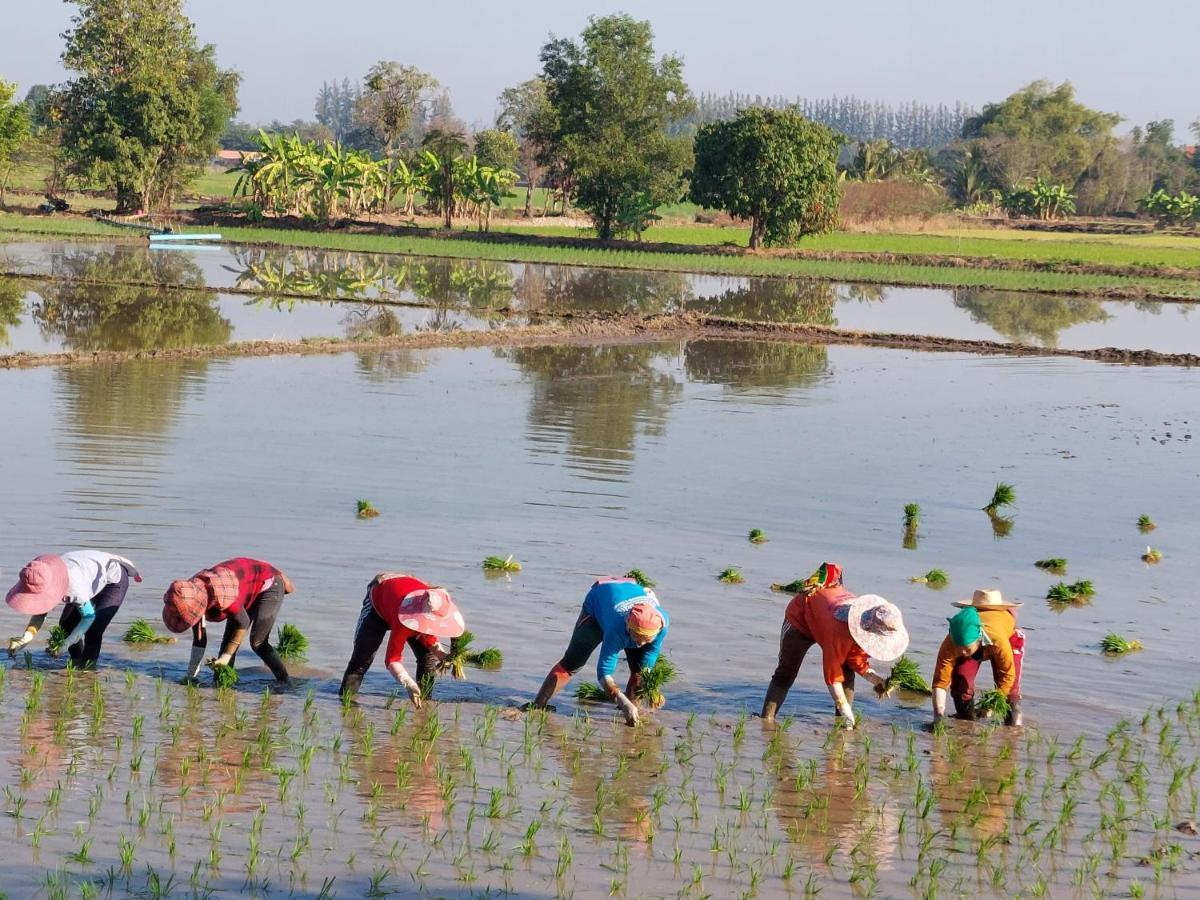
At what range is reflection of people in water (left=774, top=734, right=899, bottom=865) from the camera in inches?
267

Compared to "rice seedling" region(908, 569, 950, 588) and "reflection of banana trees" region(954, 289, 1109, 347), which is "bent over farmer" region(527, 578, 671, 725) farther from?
"reflection of banana trees" region(954, 289, 1109, 347)

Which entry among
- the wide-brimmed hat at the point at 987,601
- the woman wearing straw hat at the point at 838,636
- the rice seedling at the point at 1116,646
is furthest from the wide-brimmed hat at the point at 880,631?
the rice seedling at the point at 1116,646

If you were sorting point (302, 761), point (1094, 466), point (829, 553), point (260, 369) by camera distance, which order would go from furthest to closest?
point (260, 369)
point (1094, 466)
point (829, 553)
point (302, 761)

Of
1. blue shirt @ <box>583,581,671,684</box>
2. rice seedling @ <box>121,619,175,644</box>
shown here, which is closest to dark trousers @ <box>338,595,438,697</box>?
blue shirt @ <box>583,581,671,684</box>

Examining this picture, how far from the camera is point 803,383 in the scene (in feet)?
82.5

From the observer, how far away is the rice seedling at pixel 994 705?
8523 mm

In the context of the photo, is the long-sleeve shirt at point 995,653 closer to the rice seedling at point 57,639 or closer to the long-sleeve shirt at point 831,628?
the long-sleeve shirt at point 831,628

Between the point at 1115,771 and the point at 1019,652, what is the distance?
112cm

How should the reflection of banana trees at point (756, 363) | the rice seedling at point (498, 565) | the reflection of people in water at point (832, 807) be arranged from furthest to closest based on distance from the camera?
the reflection of banana trees at point (756, 363) → the rice seedling at point (498, 565) → the reflection of people in water at point (832, 807)

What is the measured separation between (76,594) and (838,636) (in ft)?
14.2

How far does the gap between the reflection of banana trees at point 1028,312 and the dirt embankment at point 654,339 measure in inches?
71.8

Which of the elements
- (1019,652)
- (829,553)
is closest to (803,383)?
(829,553)

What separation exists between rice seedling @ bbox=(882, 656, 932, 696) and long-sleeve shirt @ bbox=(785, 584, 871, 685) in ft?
2.74

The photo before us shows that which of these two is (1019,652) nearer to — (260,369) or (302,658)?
(302,658)
